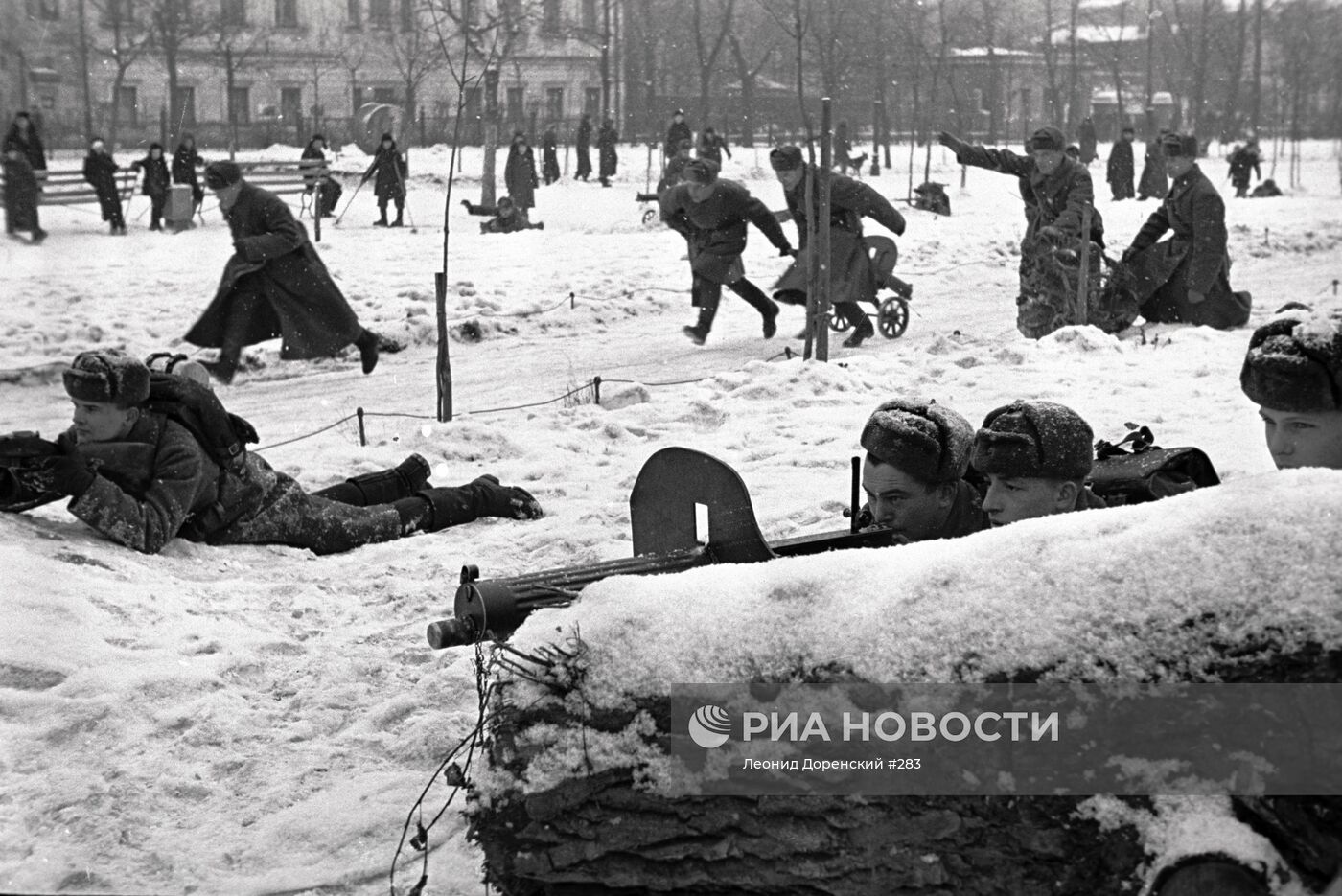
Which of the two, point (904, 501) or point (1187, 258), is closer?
point (904, 501)

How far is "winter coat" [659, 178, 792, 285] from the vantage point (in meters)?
10.7

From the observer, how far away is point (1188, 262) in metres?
10.3

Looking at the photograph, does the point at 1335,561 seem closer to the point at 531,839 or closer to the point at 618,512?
the point at 531,839

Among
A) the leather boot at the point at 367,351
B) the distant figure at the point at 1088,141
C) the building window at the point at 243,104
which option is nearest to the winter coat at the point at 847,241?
the leather boot at the point at 367,351

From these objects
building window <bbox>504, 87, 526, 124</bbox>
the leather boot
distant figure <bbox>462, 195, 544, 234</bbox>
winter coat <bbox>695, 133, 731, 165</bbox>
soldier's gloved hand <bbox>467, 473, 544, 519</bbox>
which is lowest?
soldier's gloved hand <bbox>467, 473, 544, 519</bbox>

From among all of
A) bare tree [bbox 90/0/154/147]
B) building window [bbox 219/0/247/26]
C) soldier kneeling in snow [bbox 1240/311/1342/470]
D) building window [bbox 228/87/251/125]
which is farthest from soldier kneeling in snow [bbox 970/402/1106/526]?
building window [bbox 228/87/251/125]

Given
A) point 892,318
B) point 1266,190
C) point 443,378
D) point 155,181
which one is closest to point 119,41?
point 155,181

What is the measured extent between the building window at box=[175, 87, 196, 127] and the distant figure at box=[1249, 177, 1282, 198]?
1676cm

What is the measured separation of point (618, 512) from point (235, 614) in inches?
66.4

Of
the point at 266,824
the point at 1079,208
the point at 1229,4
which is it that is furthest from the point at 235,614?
the point at 1229,4

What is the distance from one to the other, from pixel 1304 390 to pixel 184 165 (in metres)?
19.6

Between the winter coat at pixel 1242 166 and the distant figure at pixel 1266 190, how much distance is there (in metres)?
0.72

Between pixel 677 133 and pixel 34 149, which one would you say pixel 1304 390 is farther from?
pixel 677 133

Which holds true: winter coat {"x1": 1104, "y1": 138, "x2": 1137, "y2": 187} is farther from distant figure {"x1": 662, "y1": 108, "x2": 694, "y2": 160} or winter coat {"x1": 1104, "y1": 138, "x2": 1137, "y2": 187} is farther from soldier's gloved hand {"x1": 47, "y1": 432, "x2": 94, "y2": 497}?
soldier's gloved hand {"x1": 47, "y1": 432, "x2": 94, "y2": 497}
